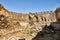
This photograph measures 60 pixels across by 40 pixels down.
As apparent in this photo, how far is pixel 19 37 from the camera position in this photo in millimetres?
14711

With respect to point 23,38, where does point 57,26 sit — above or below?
above

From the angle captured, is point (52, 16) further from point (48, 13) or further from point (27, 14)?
point (27, 14)

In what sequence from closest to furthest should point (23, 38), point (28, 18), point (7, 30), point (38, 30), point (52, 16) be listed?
point (23, 38) → point (38, 30) → point (7, 30) → point (28, 18) → point (52, 16)

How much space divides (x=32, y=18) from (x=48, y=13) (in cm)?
818

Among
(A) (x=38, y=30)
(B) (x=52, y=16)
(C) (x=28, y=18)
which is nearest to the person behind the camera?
(A) (x=38, y=30)

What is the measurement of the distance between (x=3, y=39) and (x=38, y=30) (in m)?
3.22

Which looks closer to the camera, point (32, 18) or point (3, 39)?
point (3, 39)

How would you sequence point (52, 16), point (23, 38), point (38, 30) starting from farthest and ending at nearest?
point (52, 16), point (38, 30), point (23, 38)

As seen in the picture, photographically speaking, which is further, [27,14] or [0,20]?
[27,14]

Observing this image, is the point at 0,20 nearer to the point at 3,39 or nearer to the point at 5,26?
the point at 5,26

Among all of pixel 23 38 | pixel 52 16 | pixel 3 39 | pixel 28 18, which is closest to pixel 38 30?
pixel 23 38

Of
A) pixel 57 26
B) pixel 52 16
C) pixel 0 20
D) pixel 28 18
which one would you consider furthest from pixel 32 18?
pixel 57 26

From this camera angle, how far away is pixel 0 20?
18.3 metres

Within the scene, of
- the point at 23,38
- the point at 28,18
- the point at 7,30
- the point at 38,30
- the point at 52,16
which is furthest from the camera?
the point at 52,16
